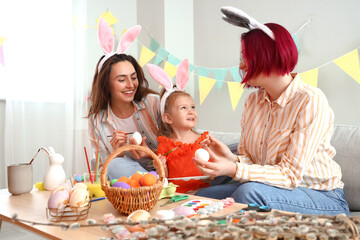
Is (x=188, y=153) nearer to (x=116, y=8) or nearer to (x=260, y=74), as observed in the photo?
(x=260, y=74)

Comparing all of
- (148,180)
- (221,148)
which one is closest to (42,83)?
(221,148)

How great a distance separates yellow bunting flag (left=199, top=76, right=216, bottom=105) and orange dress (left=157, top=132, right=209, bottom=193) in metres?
1.24

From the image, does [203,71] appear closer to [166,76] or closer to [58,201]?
[166,76]

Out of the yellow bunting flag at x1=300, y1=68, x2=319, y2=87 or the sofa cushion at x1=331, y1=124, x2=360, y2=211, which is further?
the yellow bunting flag at x1=300, y1=68, x2=319, y2=87

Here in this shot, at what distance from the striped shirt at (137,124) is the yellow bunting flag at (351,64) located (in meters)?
1.29

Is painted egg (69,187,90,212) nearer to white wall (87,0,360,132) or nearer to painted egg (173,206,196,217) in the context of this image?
painted egg (173,206,196,217)

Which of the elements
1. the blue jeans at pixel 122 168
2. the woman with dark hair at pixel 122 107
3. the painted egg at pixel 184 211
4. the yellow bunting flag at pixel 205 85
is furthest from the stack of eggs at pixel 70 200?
the yellow bunting flag at pixel 205 85

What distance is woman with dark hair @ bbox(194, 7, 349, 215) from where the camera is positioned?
134 centimetres

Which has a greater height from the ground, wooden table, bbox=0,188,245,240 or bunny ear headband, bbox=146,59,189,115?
bunny ear headband, bbox=146,59,189,115


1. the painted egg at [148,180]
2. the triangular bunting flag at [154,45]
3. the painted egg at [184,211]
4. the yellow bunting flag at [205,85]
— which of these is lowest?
the painted egg at [184,211]

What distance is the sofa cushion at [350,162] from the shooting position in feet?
5.41

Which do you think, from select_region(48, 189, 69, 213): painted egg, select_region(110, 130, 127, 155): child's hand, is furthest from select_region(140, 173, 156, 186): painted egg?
select_region(110, 130, 127, 155): child's hand

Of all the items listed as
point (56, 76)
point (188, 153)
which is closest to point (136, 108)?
point (188, 153)

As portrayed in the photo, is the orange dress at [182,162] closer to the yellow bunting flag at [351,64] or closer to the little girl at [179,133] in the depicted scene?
the little girl at [179,133]
